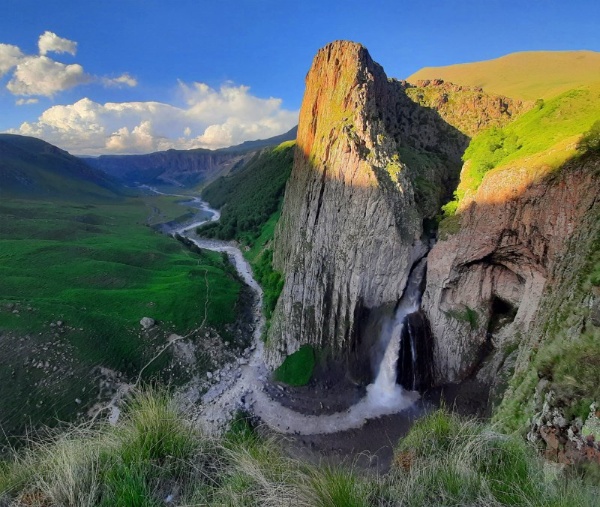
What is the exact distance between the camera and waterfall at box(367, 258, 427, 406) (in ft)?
92.4

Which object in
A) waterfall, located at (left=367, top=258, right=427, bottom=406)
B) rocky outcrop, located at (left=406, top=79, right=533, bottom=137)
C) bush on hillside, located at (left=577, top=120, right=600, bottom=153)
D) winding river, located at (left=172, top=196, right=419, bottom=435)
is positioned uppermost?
rocky outcrop, located at (left=406, top=79, right=533, bottom=137)

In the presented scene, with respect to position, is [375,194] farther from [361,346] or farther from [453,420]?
[453,420]

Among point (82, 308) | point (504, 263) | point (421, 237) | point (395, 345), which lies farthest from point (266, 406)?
point (504, 263)

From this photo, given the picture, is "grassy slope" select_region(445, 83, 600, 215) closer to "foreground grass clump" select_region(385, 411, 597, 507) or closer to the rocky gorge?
the rocky gorge

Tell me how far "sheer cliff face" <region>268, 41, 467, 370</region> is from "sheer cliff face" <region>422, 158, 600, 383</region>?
12.8 ft

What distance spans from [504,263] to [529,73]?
169 ft

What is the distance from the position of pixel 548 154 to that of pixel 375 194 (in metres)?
12.5

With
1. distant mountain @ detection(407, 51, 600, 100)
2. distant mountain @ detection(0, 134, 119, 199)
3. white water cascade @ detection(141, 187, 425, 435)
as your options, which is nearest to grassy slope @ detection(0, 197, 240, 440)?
white water cascade @ detection(141, 187, 425, 435)

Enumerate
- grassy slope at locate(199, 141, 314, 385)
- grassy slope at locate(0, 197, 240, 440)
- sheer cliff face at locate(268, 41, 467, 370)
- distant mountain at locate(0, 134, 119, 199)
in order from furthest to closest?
distant mountain at locate(0, 134, 119, 199) → grassy slope at locate(199, 141, 314, 385) → sheer cliff face at locate(268, 41, 467, 370) → grassy slope at locate(0, 197, 240, 440)

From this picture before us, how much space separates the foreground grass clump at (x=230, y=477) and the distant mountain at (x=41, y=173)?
156091 mm

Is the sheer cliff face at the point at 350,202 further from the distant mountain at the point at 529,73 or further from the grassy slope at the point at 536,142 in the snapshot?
the distant mountain at the point at 529,73

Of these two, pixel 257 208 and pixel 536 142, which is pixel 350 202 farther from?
pixel 257 208

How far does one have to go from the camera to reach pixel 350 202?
3222 cm

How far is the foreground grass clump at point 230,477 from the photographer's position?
13.5 ft
